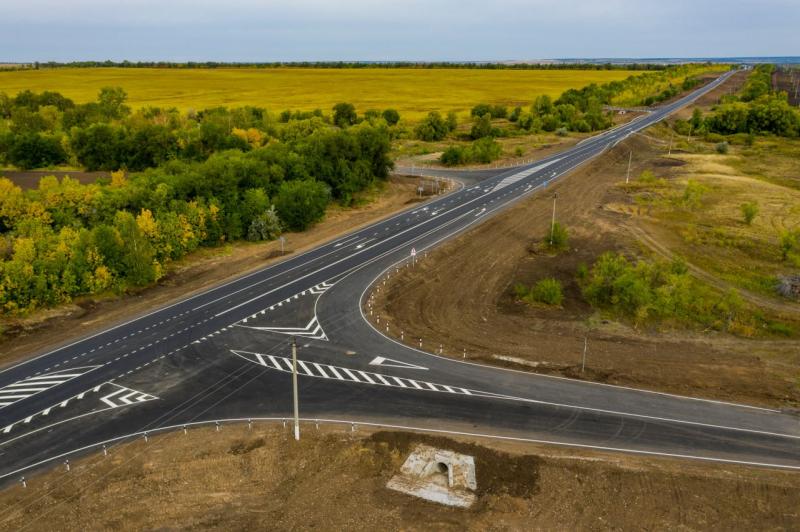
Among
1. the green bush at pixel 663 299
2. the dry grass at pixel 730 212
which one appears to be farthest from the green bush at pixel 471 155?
the green bush at pixel 663 299

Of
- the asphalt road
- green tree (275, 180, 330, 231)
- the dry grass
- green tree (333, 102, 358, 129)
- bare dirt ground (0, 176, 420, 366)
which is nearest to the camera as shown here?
the asphalt road

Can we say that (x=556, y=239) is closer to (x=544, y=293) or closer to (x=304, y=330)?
(x=544, y=293)

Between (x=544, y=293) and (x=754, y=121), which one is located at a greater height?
(x=754, y=121)

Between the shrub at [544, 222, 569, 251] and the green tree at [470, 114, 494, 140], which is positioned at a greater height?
the green tree at [470, 114, 494, 140]

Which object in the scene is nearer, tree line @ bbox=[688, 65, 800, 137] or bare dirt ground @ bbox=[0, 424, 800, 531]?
bare dirt ground @ bbox=[0, 424, 800, 531]

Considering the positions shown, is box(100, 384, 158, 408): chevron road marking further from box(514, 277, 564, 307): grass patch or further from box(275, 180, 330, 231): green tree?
box(275, 180, 330, 231): green tree

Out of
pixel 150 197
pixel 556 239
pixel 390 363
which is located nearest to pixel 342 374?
pixel 390 363

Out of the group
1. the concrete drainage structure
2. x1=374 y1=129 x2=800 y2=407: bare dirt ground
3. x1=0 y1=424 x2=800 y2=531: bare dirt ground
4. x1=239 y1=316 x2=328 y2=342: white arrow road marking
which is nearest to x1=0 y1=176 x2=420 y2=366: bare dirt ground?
x1=239 y1=316 x2=328 y2=342: white arrow road marking
